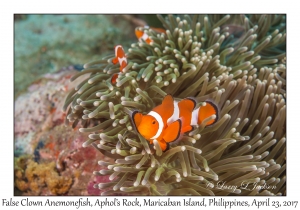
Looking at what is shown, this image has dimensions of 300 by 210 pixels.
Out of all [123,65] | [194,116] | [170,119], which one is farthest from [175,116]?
[123,65]

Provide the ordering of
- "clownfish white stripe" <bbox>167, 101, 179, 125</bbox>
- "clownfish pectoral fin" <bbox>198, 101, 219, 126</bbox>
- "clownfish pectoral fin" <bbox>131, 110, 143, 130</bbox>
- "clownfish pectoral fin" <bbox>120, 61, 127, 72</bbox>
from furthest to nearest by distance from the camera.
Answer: "clownfish pectoral fin" <bbox>120, 61, 127, 72</bbox>, "clownfish pectoral fin" <bbox>198, 101, 219, 126</bbox>, "clownfish white stripe" <bbox>167, 101, 179, 125</bbox>, "clownfish pectoral fin" <bbox>131, 110, 143, 130</bbox>

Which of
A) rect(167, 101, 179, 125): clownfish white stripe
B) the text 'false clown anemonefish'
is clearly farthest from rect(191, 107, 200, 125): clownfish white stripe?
rect(167, 101, 179, 125): clownfish white stripe

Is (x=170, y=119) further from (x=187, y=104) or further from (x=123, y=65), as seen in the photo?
(x=123, y=65)

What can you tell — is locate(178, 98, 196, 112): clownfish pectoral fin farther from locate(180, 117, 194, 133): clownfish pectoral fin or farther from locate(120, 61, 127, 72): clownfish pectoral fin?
locate(120, 61, 127, 72): clownfish pectoral fin

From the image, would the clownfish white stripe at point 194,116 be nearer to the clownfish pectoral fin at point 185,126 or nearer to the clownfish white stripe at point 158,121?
the clownfish pectoral fin at point 185,126

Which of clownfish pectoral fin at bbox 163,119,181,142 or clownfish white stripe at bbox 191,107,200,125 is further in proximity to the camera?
clownfish white stripe at bbox 191,107,200,125

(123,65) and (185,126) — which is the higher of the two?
(123,65)

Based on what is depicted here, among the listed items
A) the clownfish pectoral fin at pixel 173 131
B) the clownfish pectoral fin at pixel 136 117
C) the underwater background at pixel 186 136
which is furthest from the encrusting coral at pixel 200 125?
the clownfish pectoral fin at pixel 136 117
